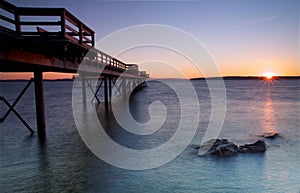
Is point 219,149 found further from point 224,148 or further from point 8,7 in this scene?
point 8,7

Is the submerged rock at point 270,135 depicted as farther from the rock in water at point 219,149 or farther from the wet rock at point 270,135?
the rock in water at point 219,149

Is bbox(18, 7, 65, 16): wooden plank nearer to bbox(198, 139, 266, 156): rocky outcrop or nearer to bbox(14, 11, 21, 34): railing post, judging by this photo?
bbox(14, 11, 21, 34): railing post

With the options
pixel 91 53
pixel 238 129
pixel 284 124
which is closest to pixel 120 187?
pixel 91 53

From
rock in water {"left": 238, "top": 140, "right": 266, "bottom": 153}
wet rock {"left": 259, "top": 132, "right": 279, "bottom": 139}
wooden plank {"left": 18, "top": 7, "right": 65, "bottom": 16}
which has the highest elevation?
wooden plank {"left": 18, "top": 7, "right": 65, "bottom": 16}

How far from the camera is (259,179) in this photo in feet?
23.5

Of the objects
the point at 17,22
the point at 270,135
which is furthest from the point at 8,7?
the point at 270,135

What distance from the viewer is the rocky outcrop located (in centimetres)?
916

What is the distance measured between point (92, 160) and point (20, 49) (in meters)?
4.38

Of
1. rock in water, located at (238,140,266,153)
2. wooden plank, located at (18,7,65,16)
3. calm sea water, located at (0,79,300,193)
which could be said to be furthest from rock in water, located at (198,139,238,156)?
wooden plank, located at (18,7,65,16)

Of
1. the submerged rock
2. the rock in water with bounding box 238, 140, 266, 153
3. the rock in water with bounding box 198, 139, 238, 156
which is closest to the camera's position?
the rock in water with bounding box 198, 139, 238, 156

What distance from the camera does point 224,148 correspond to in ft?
30.5

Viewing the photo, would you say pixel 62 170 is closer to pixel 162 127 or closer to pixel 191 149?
pixel 191 149

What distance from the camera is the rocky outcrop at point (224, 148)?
9.16 meters

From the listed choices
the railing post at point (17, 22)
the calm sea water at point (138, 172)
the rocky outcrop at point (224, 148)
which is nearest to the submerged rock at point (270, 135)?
the calm sea water at point (138, 172)
